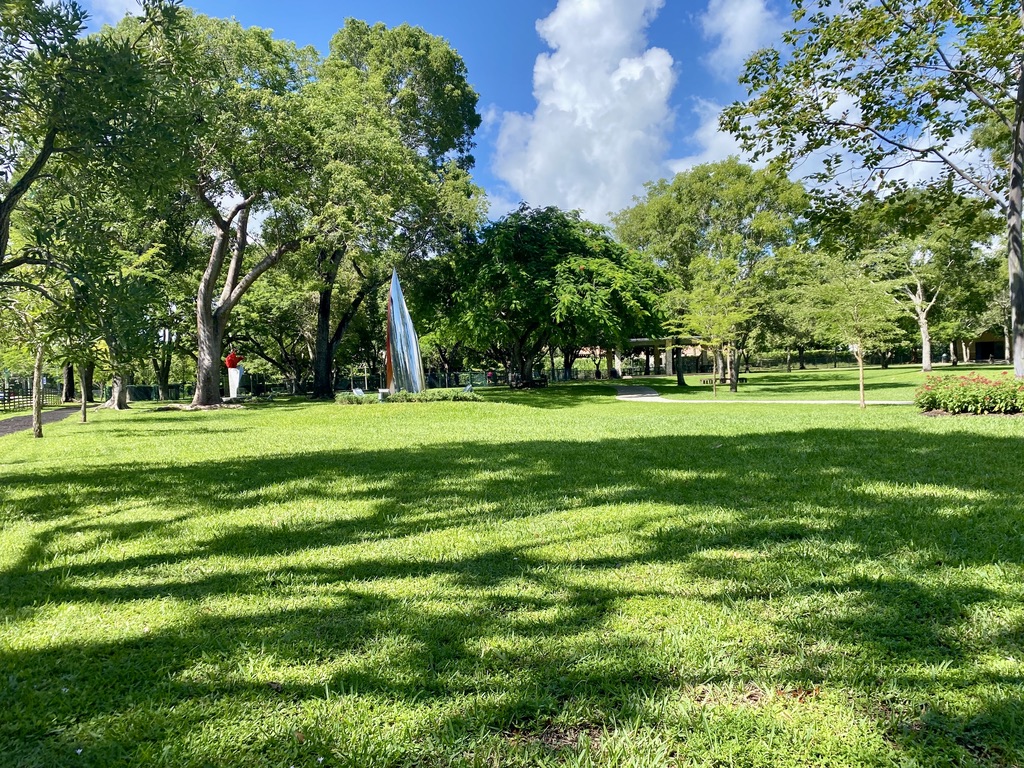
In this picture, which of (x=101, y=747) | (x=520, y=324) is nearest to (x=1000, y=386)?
(x=101, y=747)

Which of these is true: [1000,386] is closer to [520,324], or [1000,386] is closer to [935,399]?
[935,399]

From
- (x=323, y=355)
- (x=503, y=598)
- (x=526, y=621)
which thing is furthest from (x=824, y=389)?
(x=526, y=621)

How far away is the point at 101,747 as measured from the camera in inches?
78.2

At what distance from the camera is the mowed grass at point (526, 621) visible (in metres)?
1.99

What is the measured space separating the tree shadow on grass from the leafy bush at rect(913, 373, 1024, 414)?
6.66m

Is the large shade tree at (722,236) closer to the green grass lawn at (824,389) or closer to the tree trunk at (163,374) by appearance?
the green grass lawn at (824,389)

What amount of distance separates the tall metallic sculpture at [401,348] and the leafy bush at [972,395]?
14.9 m

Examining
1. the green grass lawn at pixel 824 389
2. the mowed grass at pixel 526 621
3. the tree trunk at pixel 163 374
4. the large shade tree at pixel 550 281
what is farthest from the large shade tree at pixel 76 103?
the tree trunk at pixel 163 374

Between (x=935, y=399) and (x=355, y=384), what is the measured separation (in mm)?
41952

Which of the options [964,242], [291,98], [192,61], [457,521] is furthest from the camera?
[964,242]

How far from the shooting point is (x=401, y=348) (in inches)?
820

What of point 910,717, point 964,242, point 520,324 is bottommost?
point 910,717

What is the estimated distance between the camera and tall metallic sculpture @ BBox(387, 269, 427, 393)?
20.6m

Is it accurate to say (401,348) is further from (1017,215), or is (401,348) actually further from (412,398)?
(1017,215)
